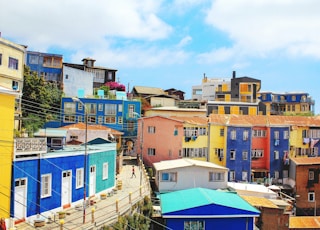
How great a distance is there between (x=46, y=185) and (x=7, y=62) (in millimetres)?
21182

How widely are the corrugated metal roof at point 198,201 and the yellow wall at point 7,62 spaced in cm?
1942

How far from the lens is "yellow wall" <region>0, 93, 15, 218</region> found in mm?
18370

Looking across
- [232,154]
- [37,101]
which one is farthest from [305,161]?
[37,101]

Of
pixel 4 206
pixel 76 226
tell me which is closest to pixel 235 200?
pixel 76 226

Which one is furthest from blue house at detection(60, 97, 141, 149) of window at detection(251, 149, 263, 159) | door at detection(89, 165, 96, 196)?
door at detection(89, 165, 96, 196)

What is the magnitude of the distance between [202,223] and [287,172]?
80.9 ft

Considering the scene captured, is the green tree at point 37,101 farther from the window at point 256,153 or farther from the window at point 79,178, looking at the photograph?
the window at point 256,153

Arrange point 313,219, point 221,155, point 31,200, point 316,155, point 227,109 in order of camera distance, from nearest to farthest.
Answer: point 31,200 < point 313,219 < point 221,155 < point 316,155 < point 227,109

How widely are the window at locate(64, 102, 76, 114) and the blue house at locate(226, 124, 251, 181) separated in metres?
20.7

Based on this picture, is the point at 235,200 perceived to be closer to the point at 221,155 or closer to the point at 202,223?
the point at 202,223

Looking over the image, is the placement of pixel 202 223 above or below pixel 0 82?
below

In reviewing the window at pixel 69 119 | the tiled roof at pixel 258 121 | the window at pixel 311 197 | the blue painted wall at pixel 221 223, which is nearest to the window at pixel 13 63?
the window at pixel 69 119

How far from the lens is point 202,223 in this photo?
89.4ft

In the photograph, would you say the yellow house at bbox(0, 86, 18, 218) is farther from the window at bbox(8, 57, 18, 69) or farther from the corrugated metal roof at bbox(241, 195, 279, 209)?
the window at bbox(8, 57, 18, 69)
